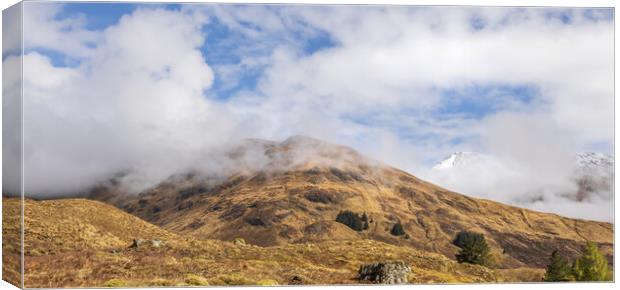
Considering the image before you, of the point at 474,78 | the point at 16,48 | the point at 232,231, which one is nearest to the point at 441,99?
the point at 474,78

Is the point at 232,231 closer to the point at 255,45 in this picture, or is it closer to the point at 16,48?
the point at 255,45

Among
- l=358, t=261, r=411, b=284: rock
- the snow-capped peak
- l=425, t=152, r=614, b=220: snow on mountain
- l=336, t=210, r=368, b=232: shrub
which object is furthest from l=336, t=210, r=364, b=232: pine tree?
the snow-capped peak

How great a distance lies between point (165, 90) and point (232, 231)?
23.8ft

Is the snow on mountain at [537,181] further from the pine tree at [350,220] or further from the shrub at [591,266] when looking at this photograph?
the pine tree at [350,220]

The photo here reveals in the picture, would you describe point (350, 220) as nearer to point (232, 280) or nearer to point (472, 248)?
point (472, 248)

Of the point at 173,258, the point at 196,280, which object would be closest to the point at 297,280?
the point at 196,280

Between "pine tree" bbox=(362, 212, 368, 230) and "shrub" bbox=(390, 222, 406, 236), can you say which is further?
"shrub" bbox=(390, 222, 406, 236)

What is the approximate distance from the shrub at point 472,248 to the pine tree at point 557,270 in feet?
8.68

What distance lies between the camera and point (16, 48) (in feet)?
104

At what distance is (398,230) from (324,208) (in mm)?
3473

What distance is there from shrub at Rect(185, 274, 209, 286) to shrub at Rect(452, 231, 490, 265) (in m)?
11.7

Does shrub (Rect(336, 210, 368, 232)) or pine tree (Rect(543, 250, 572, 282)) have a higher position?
shrub (Rect(336, 210, 368, 232))

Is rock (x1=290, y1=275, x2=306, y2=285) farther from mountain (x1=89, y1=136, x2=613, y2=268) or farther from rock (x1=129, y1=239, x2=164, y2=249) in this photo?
rock (x1=129, y1=239, x2=164, y2=249)

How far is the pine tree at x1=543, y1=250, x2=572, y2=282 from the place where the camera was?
123 feet
